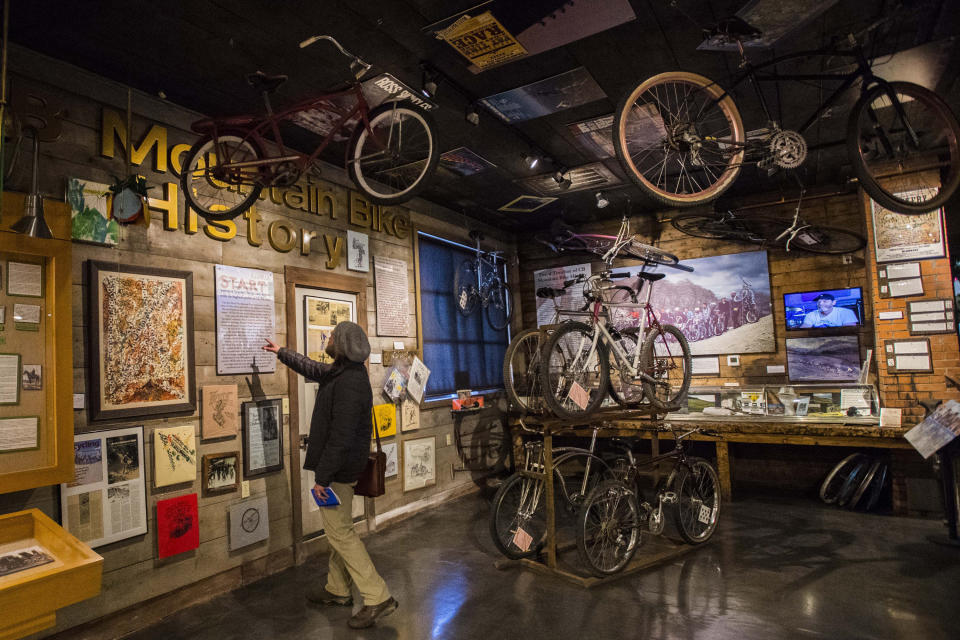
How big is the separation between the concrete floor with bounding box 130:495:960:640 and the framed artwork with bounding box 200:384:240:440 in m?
1.13

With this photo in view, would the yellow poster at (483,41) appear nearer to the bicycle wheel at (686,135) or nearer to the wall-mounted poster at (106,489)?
the bicycle wheel at (686,135)

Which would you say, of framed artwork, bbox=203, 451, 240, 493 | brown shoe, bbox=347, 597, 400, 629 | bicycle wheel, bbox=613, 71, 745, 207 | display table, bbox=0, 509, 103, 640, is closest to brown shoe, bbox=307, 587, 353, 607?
brown shoe, bbox=347, 597, 400, 629

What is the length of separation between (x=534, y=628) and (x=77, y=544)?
2.33m

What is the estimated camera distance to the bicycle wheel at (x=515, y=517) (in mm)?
3893

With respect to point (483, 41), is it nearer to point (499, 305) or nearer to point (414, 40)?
point (414, 40)

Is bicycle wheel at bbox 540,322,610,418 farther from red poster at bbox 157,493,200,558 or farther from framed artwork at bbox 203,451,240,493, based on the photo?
red poster at bbox 157,493,200,558

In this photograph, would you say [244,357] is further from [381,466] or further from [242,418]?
[381,466]

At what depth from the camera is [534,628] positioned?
3.02 metres

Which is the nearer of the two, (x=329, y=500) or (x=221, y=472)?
(x=329, y=500)

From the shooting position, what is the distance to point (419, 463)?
5.62m

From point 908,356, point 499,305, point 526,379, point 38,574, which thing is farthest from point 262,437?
point 908,356

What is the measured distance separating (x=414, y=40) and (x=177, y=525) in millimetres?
3455

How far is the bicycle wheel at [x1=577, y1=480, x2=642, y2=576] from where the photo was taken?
3545 millimetres

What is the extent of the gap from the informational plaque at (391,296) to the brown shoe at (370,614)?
2672mm
